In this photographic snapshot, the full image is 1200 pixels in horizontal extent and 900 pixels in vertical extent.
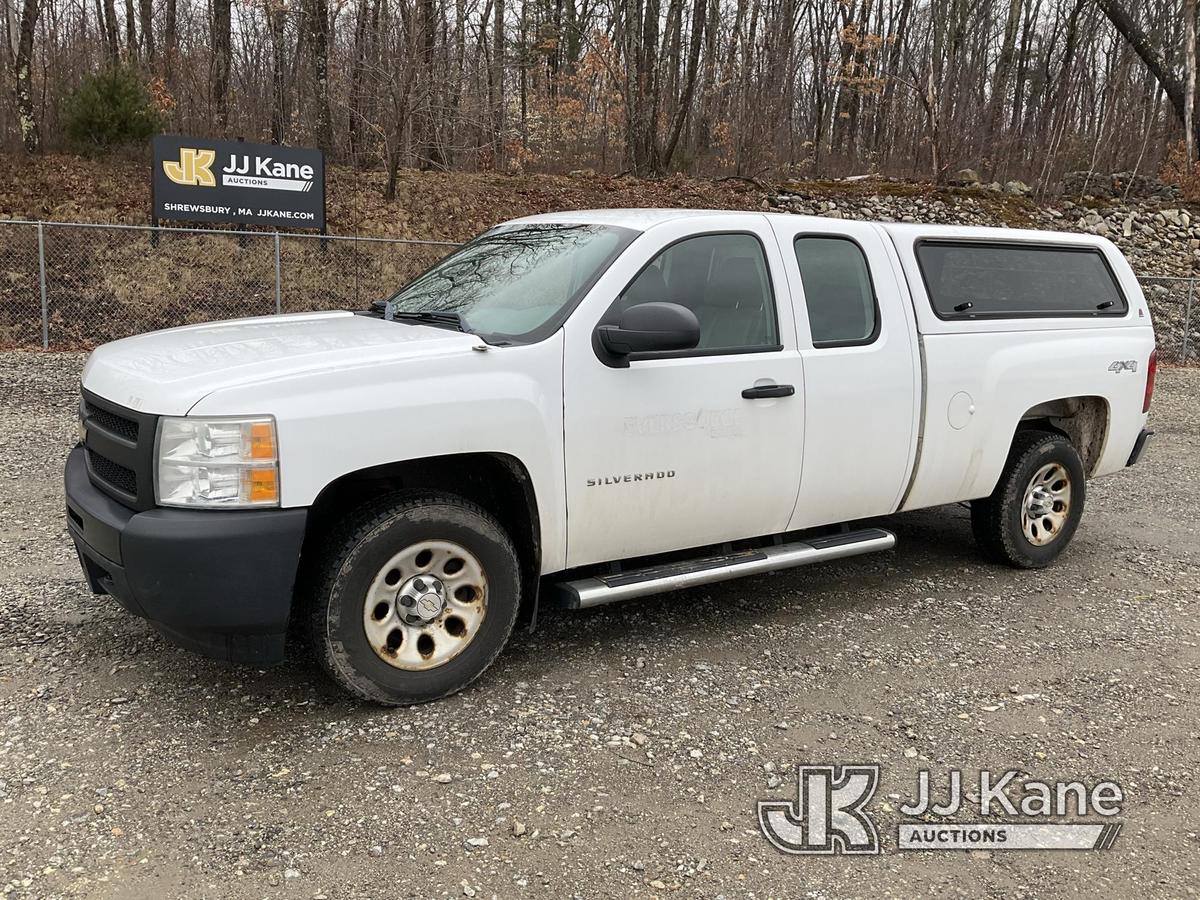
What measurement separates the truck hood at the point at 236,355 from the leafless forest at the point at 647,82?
14.4m

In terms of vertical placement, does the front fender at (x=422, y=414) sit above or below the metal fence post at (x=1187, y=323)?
above

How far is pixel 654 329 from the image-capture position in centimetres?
395

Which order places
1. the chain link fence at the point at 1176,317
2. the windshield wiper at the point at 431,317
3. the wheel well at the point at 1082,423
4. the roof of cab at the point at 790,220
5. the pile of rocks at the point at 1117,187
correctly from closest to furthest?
the windshield wiper at the point at 431,317 → the roof of cab at the point at 790,220 → the wheel well at the point at 1082,423 → the chain link fence at the point at 1176,317 → the pile of rocks at the point at 1117,187

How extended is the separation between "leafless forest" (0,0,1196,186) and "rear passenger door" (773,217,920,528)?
46.5 feet

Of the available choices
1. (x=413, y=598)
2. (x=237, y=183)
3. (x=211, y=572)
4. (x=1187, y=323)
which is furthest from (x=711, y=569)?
(x=1187, y=323)

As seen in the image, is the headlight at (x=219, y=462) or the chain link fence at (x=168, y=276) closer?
the headlight at (x=219, y=462)

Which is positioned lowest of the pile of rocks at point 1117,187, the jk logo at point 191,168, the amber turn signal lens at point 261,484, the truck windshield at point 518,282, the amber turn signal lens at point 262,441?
the amber turn signal lens at point 261,484

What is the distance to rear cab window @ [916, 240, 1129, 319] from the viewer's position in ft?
17.7

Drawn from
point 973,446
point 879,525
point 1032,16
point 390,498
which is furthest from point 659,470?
point 1032,16

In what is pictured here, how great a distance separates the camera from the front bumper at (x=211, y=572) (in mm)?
3338

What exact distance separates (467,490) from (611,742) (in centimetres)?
120

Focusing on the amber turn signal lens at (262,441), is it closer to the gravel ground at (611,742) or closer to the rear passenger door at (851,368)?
the gravel ground at (611,742)

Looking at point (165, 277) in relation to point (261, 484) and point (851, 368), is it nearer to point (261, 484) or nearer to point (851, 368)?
point (851, 368)

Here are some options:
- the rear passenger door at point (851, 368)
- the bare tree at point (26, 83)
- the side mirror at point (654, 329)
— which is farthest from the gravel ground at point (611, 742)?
the bare tree at point (26, 83)
